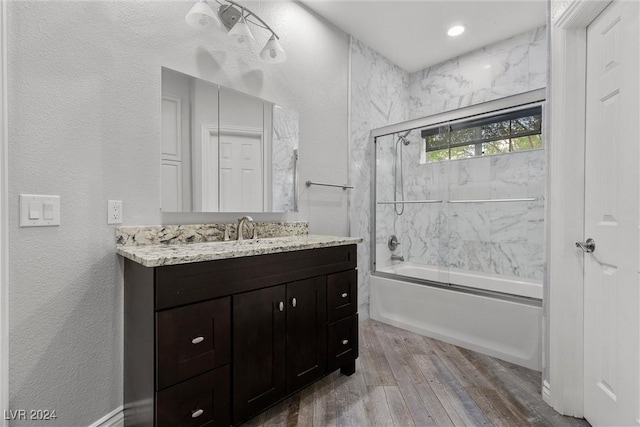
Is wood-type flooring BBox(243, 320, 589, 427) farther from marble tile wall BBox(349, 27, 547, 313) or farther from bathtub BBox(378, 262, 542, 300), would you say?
marble tile wall BBox(349, 27, 547, 313)

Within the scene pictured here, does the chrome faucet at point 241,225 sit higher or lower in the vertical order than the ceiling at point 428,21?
lower

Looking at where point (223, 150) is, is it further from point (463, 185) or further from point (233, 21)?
point (463, 185)

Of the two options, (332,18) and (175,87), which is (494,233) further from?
(175,87)

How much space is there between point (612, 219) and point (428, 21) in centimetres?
222

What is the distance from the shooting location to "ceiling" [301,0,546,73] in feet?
8.42

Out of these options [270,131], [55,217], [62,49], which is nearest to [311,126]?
[270,131]

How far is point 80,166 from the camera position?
1.41 meters

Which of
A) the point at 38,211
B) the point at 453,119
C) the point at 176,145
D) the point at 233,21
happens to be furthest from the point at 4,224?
the point at 453,119

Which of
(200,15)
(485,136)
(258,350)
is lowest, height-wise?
(258,350)

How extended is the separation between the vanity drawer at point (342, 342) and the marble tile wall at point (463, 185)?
1.02 m

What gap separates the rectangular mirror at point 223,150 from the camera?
174 cm

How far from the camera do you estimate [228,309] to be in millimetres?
1430

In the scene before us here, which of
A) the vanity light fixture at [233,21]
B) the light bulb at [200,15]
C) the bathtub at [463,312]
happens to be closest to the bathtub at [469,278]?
the bathtub at [463,312]

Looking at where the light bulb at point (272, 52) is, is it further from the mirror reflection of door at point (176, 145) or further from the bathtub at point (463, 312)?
the bathtub at point (463, 312)
